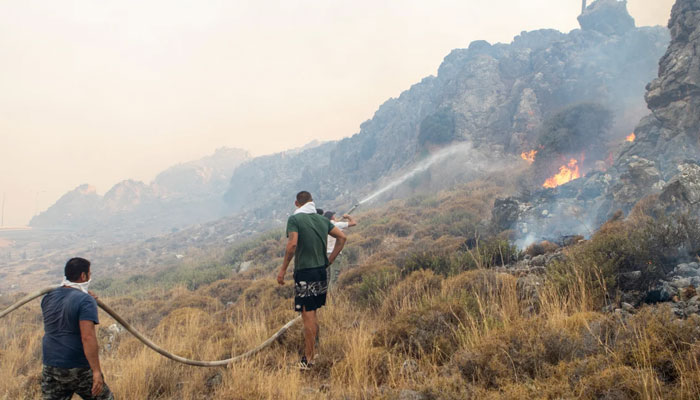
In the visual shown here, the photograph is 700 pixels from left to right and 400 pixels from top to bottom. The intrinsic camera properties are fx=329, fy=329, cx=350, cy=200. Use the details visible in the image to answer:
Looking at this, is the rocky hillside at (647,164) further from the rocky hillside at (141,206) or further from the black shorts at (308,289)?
the rocky hillside at (141,206)

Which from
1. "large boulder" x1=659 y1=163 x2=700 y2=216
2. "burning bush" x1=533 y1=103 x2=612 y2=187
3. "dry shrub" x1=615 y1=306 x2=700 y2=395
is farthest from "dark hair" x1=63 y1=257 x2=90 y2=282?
"burning bush" x1=533 y1=103 x2=612 y2=187

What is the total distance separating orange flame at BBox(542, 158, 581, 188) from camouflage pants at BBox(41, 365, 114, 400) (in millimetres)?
26533

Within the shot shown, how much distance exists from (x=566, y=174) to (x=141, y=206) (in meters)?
121

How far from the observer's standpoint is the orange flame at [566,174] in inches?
937

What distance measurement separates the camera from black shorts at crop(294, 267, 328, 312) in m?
4.29

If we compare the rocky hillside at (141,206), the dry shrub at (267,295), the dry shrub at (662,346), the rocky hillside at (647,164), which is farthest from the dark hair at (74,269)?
the rocky hillside at (141,206)

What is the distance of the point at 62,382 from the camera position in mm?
2893

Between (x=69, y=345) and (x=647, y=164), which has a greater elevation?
(x=69, y=345)

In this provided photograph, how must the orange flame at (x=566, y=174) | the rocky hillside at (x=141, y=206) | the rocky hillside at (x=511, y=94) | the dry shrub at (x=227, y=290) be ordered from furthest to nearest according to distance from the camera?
1. the rocky hillside at (x=141, y=206)
2. the rocky hillside at (x=511, y=94)
3. the orange flame at (x=566, y=174)
4. the dry shrub at (x=227, y=290)

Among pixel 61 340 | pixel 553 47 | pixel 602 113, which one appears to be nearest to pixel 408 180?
pixel 602 113

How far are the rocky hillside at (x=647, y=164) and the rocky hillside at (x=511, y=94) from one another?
11.4m

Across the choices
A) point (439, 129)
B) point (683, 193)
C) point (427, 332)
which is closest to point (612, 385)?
point (427, 332)

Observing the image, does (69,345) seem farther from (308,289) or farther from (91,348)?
(308,289)

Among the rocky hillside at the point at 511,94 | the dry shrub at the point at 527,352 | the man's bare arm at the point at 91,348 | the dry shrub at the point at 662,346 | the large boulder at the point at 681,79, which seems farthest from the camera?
the rocky hillside at the point at 511,94
